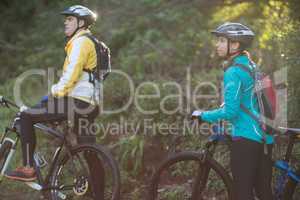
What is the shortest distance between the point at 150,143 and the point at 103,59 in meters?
2.83

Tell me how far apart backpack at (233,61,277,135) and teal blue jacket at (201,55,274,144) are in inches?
1.4

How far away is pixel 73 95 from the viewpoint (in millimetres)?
6793

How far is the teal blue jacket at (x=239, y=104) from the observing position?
18.8ft

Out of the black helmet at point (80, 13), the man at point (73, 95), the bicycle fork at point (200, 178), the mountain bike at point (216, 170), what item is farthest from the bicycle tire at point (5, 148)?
the bicycle fork at point (200, 178)

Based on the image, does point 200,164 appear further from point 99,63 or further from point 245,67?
point 99,63

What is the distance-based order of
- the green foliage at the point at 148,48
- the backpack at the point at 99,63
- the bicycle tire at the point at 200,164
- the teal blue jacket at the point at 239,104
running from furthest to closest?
1. the green foliage at the point at 148,48
2. the backpack at the point at 99,63
3. the bicycle tire at the point at 200,164
4. the teal blue jacket at the point at 239,104

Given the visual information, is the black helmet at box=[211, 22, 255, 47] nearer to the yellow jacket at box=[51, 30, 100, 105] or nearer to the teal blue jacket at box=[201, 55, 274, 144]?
the teal blue jacket at box=[201, 55, 274, 144]

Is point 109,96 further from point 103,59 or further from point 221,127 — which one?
point 221,127

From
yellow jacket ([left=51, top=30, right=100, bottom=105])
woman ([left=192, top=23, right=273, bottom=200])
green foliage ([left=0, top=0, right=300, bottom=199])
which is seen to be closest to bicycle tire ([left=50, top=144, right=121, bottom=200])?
yellow jacket ([left=51, top=30, right=100, bottom=105])

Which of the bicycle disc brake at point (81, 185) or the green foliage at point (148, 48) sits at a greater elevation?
the green foliage at point (148, 48)

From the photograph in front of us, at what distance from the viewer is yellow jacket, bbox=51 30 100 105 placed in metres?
6.62

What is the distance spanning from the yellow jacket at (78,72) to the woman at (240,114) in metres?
1.44

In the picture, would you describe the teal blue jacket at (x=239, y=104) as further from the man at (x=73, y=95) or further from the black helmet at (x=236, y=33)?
the man at (x=73, y=95)

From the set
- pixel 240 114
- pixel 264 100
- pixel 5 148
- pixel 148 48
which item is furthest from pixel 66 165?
pixel 148 48
